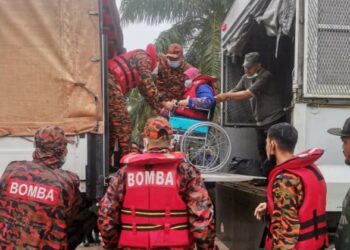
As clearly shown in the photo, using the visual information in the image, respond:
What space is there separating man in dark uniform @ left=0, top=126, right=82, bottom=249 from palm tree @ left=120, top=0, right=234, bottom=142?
7764 millimetres


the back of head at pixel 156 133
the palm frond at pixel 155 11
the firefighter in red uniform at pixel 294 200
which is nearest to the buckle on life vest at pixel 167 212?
the back of head at pixel 156 133

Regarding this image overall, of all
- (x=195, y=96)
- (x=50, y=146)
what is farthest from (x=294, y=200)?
(x=195, y=96)

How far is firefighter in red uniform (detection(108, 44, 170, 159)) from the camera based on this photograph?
181 inches

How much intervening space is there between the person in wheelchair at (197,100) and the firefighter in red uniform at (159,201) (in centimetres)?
162

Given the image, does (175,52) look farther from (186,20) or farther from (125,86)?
(186,20)

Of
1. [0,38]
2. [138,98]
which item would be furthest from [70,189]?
[138,98]

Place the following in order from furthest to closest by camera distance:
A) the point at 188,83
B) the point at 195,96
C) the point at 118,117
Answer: the point at 188,83
the point at 195,96
the point at 118,117

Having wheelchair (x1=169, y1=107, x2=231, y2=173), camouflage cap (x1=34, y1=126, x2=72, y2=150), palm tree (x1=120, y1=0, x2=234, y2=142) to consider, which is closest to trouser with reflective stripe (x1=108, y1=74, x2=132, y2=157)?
wheelchair (x1=169, y1=107, x2=231, y2=173)

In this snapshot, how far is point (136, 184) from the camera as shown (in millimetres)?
3188

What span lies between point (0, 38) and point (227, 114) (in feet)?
10.4

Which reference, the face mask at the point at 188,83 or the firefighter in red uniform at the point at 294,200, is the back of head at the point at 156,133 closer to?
the firefighter in red uniform at the point at 294,200

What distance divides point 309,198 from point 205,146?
74.1 inches

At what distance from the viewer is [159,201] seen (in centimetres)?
317

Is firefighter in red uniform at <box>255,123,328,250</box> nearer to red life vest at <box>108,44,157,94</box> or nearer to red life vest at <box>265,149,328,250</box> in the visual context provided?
red life vest at <box>265,149,328,250</box>
